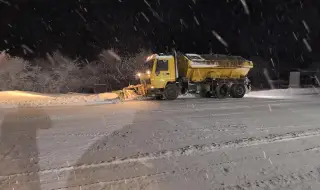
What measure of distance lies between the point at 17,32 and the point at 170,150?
39357mm

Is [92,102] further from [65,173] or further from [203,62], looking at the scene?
[65,173]

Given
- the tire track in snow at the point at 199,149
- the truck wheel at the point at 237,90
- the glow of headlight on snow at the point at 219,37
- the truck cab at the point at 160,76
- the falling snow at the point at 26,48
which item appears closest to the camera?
the tire track in snow at the point at 199,149

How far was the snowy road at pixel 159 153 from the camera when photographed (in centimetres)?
613

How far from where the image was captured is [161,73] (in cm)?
2094

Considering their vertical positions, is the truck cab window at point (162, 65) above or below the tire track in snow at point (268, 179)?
above

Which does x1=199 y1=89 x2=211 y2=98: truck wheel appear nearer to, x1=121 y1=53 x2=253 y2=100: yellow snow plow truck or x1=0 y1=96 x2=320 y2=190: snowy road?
x1=121 y1=53 x2=253 y2=100: yellow snow plow truck

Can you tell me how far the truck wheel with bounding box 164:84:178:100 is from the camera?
21.3m

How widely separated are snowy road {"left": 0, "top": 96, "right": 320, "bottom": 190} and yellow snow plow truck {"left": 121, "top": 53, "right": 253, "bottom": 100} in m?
7.95

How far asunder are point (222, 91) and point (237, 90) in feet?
3.37

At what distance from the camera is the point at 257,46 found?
4981cm

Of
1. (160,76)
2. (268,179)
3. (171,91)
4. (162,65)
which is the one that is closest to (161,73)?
(160,76)

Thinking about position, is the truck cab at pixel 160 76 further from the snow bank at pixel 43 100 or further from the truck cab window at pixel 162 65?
the snow bank at pixel 43 100

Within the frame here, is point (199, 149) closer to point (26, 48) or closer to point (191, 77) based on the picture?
point (191, 77)

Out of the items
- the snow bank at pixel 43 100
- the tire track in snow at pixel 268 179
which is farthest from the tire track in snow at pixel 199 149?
the snow bank at pixel 43 100
